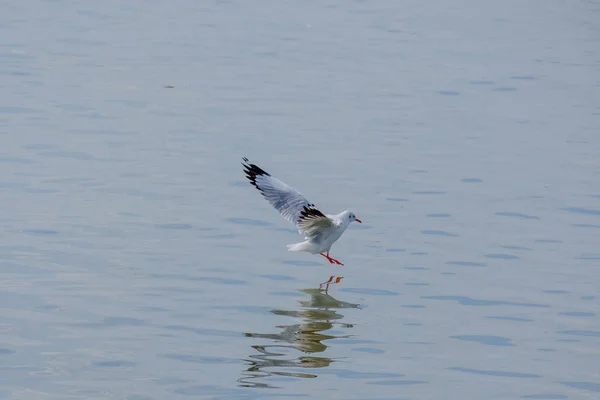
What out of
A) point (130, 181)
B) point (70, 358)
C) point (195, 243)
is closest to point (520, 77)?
point (130, 181)

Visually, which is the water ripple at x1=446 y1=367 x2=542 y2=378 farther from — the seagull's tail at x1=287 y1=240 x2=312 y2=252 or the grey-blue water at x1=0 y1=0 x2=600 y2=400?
the seagull's tail at x1=287 y1=240 x2=312 y2=252

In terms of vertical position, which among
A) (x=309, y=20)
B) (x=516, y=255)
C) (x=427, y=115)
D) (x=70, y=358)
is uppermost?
(x=309, y=20)

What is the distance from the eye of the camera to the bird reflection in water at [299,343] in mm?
9695

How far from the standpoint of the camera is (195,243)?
13.3m

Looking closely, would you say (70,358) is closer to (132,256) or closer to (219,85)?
(132,256)

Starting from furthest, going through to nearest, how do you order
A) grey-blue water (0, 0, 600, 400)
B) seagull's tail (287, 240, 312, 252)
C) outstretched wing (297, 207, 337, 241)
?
1. seagull's tail (287, 240, 312, 252)
2. outstretched wing (297, 207, 337, 241)
3. grey-blue water (0, 0, 600, 400)

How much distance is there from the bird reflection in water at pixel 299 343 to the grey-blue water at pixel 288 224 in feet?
0.10

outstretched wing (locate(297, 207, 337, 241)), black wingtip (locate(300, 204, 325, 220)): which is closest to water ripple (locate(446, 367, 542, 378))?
black wingtip (locate(300, 204, 325, 220))

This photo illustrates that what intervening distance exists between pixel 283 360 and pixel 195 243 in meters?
3.58

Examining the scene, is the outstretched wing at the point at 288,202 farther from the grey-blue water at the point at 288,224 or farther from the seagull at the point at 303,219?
the grey-blue water at the point at 288,224

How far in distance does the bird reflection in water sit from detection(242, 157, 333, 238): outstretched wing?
2.21 ft

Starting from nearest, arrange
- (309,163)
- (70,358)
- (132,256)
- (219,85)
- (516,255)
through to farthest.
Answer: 1. (70,358)
2. (132,256)
3. (516,255)
4. (309,163)
5. (219,85)

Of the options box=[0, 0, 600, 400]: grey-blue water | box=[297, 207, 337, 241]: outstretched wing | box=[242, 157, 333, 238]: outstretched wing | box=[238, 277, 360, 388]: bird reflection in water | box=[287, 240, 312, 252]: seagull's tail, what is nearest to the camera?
box=[238, 277, 360, 388]: bird reflection in water

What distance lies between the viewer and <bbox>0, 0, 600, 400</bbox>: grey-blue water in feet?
32.8
